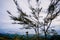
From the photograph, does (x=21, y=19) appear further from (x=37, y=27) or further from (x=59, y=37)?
(x=59, y=37)

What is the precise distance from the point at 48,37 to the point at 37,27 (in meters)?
0.92

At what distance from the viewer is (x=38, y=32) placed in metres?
22.8

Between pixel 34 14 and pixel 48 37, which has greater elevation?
pixel 34 14

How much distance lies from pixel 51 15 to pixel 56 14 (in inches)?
13.2

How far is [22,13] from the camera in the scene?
2284 cm

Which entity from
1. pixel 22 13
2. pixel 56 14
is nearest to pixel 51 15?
pixel 56 14

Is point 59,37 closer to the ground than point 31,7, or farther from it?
closer to the ground

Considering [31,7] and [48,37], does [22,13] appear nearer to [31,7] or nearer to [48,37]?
[31,7]

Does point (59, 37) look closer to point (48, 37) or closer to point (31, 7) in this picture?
point (48, 37)

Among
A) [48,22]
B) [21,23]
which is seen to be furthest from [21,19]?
[48,22]

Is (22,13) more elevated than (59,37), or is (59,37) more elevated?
(22,13)

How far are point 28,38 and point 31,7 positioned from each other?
1932 mm

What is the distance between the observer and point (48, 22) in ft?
74.8

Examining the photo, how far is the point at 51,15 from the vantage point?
22.7 m
